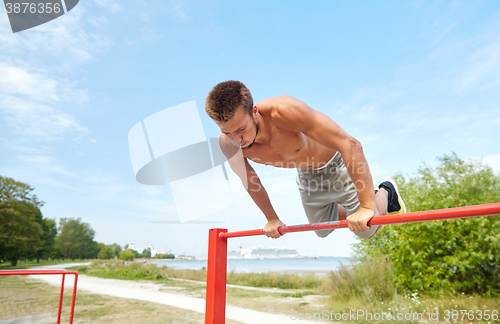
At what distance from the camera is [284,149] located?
1.87m

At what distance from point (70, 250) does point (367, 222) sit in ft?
124

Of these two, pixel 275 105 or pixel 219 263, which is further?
pixel 219 263

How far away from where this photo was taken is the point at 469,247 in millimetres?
4277

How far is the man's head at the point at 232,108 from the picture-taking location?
159 cm

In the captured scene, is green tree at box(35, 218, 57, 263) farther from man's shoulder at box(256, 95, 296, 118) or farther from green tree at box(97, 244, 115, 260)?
man's shoulder at box(256, 95, 296, 118)

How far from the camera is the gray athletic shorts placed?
2.07 metres

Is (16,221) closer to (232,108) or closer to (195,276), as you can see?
(195,276)

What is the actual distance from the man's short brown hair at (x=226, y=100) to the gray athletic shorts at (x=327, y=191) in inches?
28.9

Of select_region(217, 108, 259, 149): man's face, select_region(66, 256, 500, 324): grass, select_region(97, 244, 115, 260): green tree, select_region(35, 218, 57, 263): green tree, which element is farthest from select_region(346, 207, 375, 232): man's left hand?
select_region(97, 244, 115, 260): green tree

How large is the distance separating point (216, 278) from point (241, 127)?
91 centimetres

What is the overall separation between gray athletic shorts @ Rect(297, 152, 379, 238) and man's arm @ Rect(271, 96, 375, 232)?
562 millimetres

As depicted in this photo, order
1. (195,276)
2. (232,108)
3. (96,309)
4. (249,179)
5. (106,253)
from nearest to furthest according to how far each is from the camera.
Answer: (232,108), (249,179), (96,309), (195,276), (106,253)

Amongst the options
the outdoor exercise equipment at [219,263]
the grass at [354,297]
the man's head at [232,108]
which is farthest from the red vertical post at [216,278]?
the grass at [354,297]

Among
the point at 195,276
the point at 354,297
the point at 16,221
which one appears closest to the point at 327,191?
the point at 354,297
